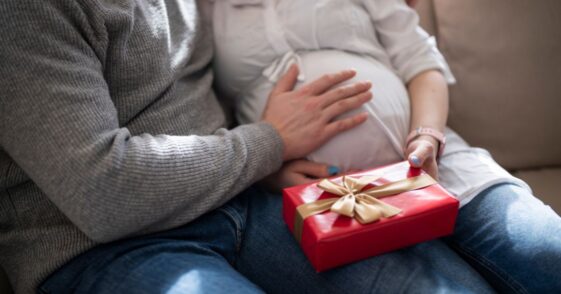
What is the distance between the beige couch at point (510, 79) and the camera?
107 cm

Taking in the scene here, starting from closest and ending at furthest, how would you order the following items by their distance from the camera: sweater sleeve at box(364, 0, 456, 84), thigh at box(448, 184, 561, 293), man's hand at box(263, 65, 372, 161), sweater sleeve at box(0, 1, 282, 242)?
sweater sleeve at box(0, 1, 282, 242)
thigh at box(448, 184, 561, 293)
man's hand at box(263, 65, 372, 161)
sweater sleeve at box(364, 0, 456, 84)

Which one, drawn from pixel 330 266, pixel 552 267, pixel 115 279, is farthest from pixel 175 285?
pixel 552 267

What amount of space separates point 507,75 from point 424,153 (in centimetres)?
47

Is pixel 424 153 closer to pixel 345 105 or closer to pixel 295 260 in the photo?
pixel 345 105

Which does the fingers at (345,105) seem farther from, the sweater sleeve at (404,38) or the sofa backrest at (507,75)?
the sofa backrest at (507,75)

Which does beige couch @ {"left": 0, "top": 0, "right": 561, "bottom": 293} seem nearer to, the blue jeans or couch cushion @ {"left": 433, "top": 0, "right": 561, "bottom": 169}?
couch cushion @ {"left": 433, "top": 0, "right": 561, "bottom": 169}

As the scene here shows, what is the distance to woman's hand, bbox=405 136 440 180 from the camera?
2.39ft

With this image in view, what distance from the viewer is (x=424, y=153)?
760 mm

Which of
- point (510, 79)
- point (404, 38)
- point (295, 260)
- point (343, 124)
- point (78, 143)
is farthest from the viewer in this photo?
point (510, 79)

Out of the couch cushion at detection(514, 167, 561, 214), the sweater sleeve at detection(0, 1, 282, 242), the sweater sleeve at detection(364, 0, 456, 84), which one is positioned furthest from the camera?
the couch cushion at detection(514, 167, 561, 214)

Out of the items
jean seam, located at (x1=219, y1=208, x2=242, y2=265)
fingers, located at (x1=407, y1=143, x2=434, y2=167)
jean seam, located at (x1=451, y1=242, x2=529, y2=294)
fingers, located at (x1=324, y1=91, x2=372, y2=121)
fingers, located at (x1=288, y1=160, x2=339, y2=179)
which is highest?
fingers, located at (x1=324, y1=91, x2=372, y2=121)

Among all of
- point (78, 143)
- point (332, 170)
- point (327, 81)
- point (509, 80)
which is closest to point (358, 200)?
point (332, 170)

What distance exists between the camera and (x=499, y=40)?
1069 mm

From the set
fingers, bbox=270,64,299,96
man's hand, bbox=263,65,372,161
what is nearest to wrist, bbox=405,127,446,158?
man's hand, bbox=263,65,372,161
